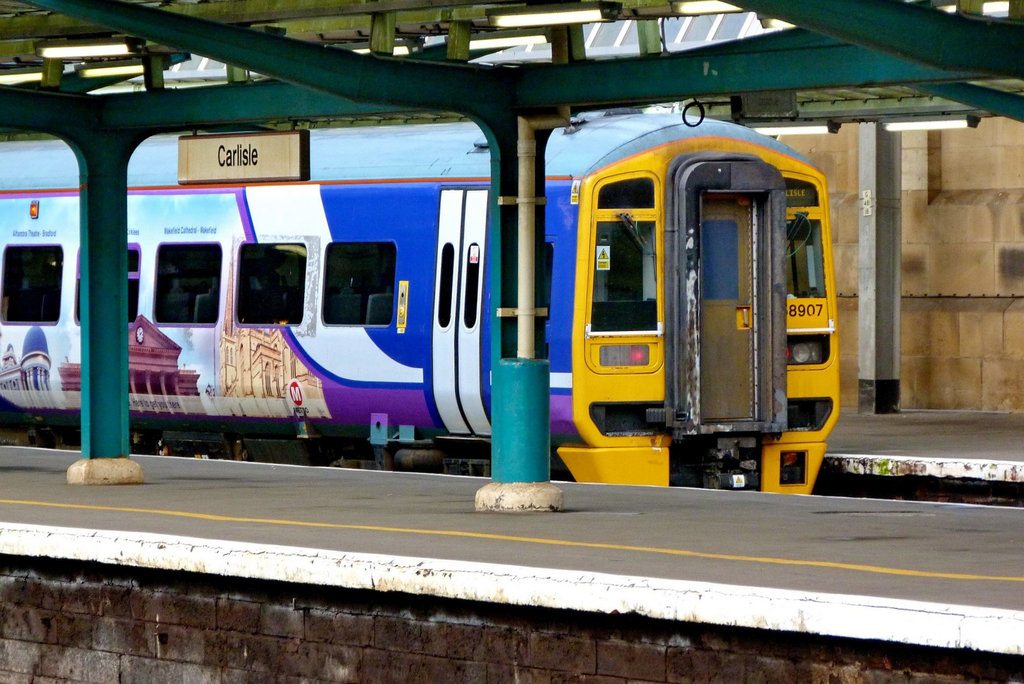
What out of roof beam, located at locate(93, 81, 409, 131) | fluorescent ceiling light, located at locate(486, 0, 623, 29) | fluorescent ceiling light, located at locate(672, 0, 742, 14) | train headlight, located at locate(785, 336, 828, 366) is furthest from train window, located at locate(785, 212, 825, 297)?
fluorescent ceiling light, located at locate(486, 0, 623, 29)

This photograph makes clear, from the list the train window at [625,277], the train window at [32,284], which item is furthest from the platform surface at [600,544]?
the train window at [32,284]

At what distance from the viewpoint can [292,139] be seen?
11.7 metres

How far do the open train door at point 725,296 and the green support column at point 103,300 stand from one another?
13.2ft

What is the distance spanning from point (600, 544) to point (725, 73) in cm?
280

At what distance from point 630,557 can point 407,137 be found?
25.5 feet

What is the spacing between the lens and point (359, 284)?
50.9 feet

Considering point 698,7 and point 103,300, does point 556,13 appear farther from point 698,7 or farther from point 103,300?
point 103,300

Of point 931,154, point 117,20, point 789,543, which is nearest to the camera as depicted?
point 789,543

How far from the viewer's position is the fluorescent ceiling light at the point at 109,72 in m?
13.8

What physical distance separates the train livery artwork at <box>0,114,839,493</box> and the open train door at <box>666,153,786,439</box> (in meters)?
0.02

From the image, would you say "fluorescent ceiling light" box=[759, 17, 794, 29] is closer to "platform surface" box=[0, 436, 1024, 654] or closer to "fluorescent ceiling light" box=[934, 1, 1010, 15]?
"fluorescent ceiling light" box=[934, 1, 1010, 15]

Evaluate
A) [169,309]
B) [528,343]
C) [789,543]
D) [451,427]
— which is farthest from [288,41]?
[169,309]

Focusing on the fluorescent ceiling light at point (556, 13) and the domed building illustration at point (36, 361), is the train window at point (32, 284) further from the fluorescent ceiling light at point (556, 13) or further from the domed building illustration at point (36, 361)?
the fluorescent ceiling light at point (556, 13)

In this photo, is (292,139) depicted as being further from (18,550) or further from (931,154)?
(931,154)
